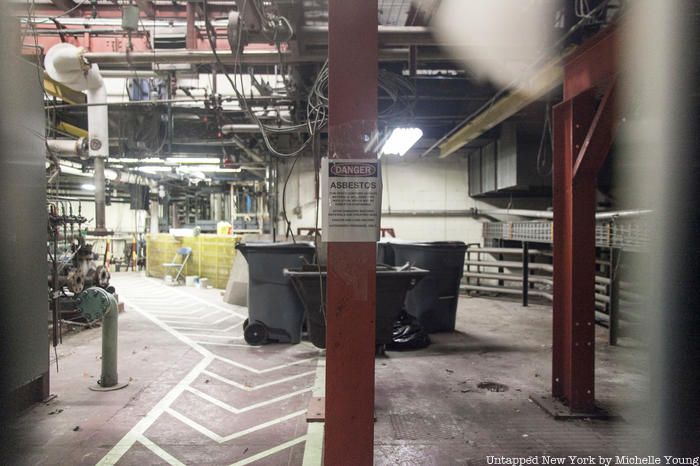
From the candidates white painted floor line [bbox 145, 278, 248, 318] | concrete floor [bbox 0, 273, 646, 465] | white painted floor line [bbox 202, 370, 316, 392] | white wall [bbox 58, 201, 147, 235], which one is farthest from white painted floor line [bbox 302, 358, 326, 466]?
white wall [bbox 58, 201, 147, 235]

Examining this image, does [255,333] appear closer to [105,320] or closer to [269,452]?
[105,320]

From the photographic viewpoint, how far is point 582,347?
2.84 metres

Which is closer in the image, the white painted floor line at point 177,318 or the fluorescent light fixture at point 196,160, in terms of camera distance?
the white painted floor line at point 177,318

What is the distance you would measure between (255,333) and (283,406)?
5.64 feet

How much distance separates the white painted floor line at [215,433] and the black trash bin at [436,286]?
107 inches

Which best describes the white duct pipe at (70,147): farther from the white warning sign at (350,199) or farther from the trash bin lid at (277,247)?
the white warning sign at (350,199)

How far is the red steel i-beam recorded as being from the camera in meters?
2.73

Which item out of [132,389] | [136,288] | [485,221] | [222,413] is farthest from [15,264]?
[485,221]

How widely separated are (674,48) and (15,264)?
415 centimetres

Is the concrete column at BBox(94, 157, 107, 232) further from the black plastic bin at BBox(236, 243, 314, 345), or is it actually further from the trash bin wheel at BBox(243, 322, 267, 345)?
the trash bin wheel at BBox(243, 322, 267, 345)

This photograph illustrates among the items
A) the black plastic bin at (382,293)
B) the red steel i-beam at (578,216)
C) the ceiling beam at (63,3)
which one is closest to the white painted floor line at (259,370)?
the black plastic bin at (382,293)

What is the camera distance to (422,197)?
9.43 meters

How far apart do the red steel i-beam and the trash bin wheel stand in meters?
3.26

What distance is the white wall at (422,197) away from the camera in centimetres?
937
